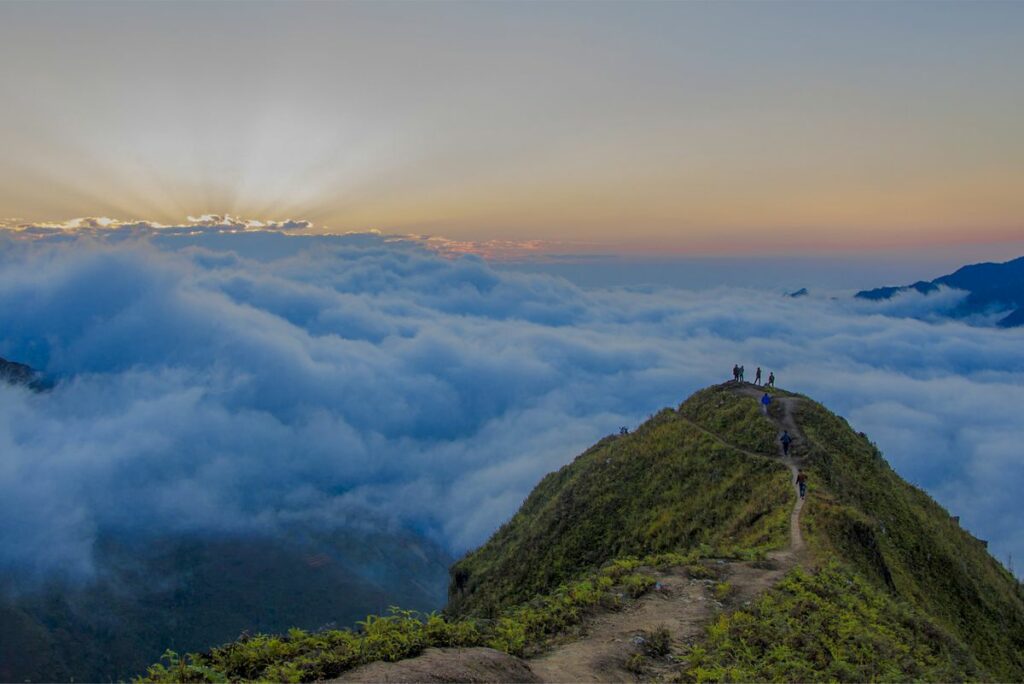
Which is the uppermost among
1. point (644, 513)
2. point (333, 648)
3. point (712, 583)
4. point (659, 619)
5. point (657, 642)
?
point (333, 648)

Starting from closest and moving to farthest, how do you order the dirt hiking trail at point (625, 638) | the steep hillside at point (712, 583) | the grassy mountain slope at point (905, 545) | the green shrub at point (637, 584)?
the dirt hiking trail at point (625, 638)
the steep hillside at point (712, 583)
the green shrub at point (637, 584)
the grassy mountain slope at point (905, 545)

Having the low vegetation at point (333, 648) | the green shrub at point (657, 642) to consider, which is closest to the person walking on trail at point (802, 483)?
the green shrub at point (657, 642)

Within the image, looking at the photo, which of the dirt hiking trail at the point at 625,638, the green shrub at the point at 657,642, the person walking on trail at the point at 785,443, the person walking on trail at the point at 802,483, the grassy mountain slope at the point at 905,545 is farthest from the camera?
the person walking on trail at the point at 785,443

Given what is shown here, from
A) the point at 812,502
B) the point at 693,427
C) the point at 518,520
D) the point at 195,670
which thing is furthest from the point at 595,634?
the point at 518,520

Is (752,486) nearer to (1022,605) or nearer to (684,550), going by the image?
(684,550)

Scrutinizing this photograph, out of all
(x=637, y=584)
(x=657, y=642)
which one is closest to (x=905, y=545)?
(x=637, y=584)

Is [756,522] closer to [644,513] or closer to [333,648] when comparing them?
[644,513]

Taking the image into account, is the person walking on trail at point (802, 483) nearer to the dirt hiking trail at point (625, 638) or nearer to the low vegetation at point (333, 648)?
the dirt hiking trail at point (625, 638)

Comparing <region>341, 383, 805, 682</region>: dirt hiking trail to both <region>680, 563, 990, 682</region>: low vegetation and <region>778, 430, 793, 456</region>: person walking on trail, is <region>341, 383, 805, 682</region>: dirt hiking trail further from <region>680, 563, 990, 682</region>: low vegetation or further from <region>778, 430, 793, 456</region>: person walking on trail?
<region>778, 430, 793, 456</region>: person walking on trail
